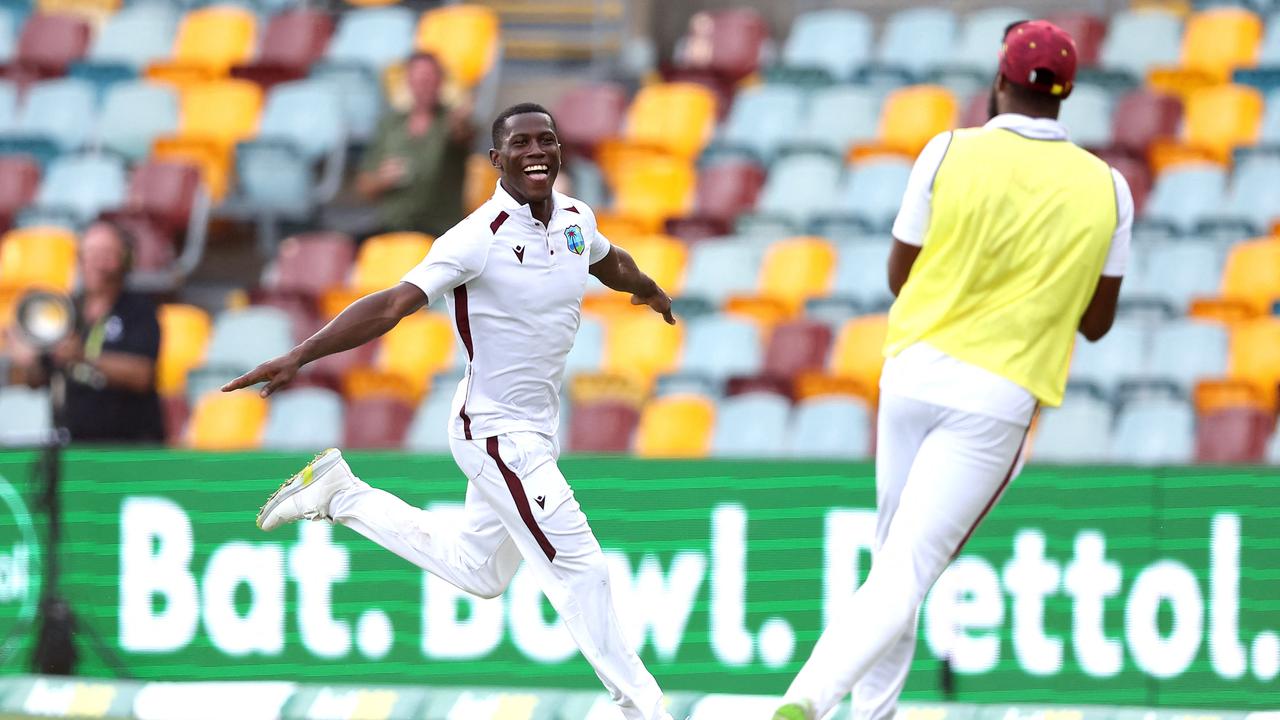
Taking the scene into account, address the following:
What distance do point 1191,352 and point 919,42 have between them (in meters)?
4.00

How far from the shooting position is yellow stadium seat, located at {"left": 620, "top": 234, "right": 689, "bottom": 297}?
1193cm

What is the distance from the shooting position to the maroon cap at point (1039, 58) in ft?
15.6

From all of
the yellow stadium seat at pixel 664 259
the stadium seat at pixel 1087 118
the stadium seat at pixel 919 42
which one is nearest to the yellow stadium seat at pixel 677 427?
the yellow stadium seat at pixel 664 259

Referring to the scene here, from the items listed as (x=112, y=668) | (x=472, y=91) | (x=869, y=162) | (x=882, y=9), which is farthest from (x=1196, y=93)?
(x=112, y=668)

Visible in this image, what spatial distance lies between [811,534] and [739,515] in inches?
11.2

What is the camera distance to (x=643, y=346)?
11.5 meters

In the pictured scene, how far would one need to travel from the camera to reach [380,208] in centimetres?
1263

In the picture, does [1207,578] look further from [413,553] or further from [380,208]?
[380,208]

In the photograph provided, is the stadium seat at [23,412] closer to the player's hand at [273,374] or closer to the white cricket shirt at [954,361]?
the player's hand at [273,374]

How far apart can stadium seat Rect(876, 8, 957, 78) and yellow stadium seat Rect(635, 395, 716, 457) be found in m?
Result: 3.97

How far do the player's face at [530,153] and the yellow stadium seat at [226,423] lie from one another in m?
6.02

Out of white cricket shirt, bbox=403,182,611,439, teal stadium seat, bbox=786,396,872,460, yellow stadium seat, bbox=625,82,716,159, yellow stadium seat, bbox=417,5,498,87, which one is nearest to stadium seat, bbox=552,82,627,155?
yellow stadium seat, bbox=625,82,716,159

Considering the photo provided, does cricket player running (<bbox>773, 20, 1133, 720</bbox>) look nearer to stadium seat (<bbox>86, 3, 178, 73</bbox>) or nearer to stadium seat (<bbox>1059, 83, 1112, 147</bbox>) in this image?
stadium seat (<bbox>1059, 83, 1112, 147</bbox>)

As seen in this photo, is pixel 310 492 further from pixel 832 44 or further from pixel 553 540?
pixel 832 44
